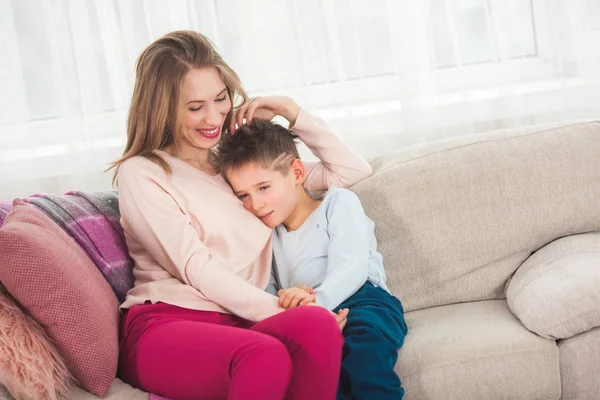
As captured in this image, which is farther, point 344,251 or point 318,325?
point 344,251

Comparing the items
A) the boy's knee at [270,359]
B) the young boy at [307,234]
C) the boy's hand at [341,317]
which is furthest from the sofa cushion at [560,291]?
the boy's knee at [270,359]

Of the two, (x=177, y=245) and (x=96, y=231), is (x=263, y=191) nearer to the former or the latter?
(x=177, y=245)

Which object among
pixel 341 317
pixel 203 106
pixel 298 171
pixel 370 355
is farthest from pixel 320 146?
pixel 370 355

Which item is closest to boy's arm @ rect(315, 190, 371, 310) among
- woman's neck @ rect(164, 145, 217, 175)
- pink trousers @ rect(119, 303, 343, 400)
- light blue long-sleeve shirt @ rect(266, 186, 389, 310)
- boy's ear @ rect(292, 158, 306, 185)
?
light blue long-sleeve shirt @ rect(266, 186, 389, 310)

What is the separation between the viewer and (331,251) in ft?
6.40

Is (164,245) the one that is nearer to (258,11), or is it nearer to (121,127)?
(121,127)

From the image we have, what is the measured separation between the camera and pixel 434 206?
2240mm

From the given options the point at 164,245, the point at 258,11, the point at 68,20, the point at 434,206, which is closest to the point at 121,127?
the point at 68,20

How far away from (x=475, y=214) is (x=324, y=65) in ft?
2.81

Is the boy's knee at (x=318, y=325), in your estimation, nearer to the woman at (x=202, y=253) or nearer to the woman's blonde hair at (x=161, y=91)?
the woman at (x=202, y=253)

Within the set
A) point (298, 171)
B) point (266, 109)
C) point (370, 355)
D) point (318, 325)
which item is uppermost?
point (266, 109)

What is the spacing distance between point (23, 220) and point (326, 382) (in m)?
0.76

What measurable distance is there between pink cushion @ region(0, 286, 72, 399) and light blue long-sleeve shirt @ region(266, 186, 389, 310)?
652 mm

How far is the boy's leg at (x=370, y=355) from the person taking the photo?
65.9 inches
